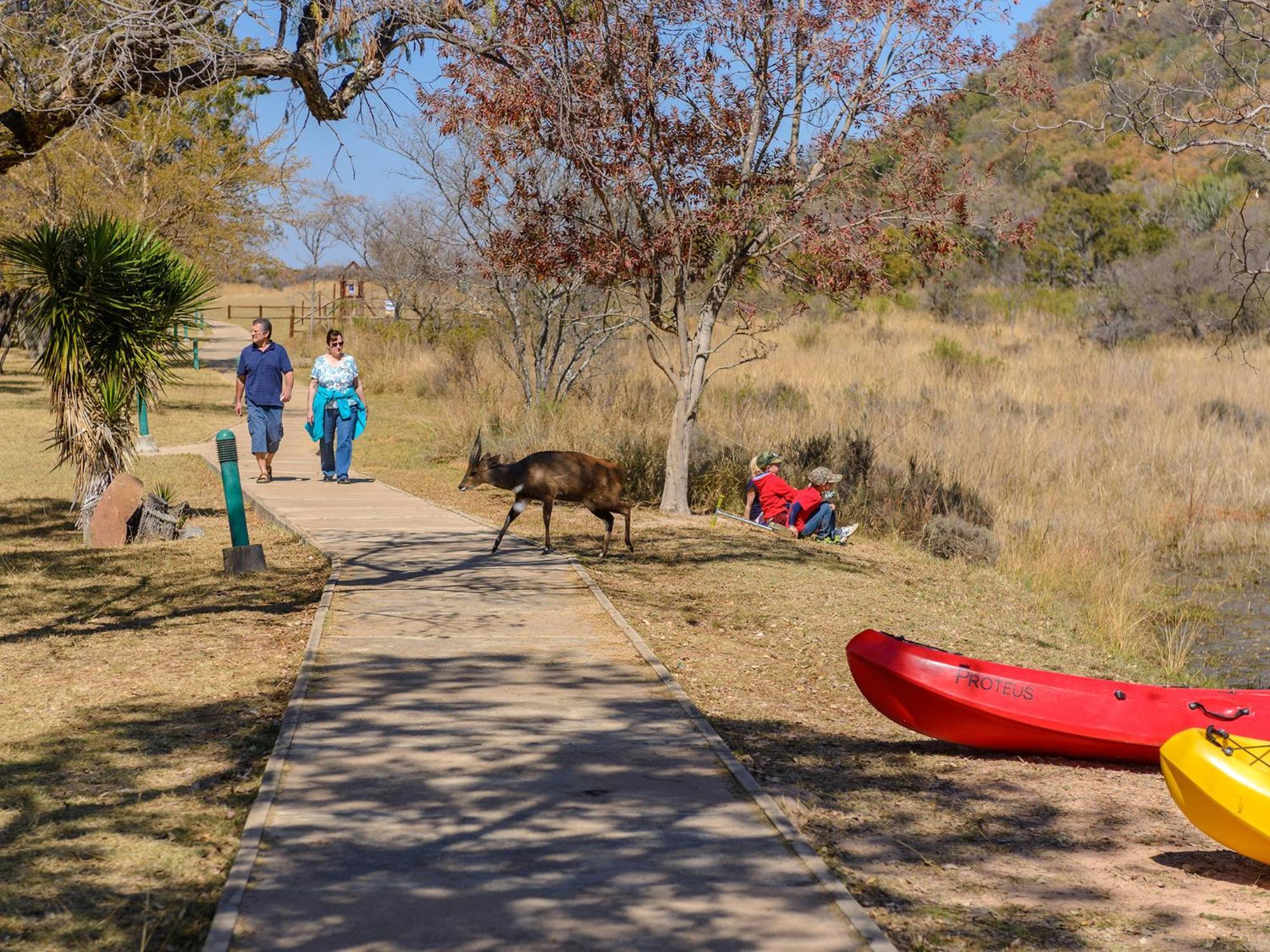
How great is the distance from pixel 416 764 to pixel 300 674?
1.58 metres

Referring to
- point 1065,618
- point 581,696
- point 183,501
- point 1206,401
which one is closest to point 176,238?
point 183,501

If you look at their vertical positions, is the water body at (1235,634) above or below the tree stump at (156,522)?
below

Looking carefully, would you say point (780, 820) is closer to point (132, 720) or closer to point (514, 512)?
point (132, 720)

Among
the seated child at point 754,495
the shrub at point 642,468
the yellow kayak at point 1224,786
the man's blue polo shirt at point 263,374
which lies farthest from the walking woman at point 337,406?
the yellow kayak at point 1224,786

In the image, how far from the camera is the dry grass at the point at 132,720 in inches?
188

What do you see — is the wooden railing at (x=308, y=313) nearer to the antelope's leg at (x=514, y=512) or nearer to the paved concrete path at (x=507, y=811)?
the antelope's leg at (x=514, y=512)

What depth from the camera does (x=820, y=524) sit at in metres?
14.3

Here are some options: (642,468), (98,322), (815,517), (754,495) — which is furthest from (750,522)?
(98,322)

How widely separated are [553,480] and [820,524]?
3810 mm

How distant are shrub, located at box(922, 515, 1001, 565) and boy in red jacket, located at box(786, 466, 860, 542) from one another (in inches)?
37.8

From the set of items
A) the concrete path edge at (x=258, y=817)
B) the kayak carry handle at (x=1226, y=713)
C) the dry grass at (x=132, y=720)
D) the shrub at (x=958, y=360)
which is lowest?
the dry grass at (x=132, y=720)

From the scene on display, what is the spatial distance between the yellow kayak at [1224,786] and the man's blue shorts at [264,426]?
11.2 m

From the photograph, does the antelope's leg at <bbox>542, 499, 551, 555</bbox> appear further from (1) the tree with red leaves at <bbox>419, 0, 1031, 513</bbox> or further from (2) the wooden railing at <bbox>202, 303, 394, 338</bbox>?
(2) the wooden railing at <bbox>202, 303, 394, 338</bbox>

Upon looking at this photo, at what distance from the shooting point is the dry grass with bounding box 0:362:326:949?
188 inches
